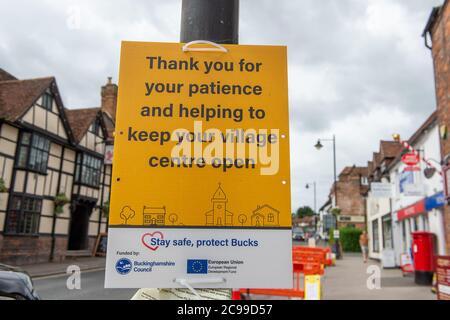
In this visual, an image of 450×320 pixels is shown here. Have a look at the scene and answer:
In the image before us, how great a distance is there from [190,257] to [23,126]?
18.7 meters

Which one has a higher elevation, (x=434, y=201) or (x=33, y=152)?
(x=33, y=152)

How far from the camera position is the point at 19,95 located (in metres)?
19.3

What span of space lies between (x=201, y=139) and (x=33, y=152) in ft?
63.2

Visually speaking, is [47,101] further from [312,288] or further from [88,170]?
[312,288]

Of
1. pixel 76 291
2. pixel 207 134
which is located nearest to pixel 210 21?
pixel 207 134

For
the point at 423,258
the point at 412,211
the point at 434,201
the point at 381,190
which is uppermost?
the point at 381,190

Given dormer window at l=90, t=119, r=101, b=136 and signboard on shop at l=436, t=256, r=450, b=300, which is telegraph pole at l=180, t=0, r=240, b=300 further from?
dormer window at l=90, t=119, r=101, b=136

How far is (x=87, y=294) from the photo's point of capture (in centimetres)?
1017

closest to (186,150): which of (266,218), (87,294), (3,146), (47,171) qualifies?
(266,218)

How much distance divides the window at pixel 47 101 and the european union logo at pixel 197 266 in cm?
2028

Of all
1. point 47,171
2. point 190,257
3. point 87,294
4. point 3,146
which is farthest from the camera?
point 47,171

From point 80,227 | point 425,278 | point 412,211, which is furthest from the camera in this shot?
point 80,227
